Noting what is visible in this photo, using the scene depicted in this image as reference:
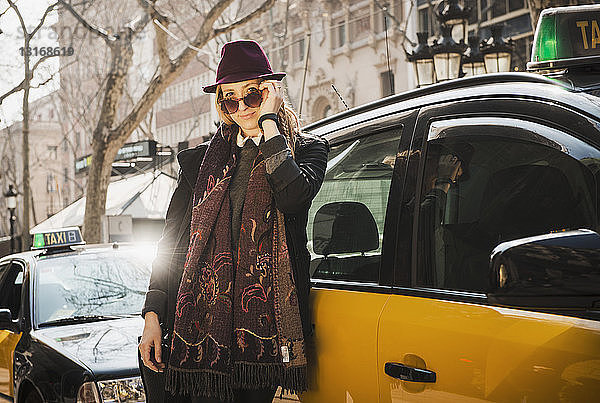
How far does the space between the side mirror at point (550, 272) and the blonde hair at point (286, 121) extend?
114cm

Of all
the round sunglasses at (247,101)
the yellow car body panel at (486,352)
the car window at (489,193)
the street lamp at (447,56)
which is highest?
the street lamp at (447,56)

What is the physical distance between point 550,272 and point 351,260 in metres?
1.09

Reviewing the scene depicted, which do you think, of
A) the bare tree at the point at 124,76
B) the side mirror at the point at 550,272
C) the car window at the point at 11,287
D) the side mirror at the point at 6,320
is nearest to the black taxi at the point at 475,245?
the side mirror at the point at 550,272

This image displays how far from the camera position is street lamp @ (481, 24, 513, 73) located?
11.2 metres

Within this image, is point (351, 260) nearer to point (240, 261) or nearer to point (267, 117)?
point (240, 261)

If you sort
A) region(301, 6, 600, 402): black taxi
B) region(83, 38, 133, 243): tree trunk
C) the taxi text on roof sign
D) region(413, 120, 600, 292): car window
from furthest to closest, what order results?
region(83, 38, 133, 243): tree trunk, the taxi text on roof sign, region(413, 120, 600, 292): car window, region(301, 6, 600, 402): black taxi

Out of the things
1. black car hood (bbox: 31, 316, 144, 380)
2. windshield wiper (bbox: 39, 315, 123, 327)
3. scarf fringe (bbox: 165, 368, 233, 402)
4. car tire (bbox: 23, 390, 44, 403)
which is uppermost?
scarf fringe (bbox: 165, 368, 233, 402)

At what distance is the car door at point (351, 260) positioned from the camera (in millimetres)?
2715

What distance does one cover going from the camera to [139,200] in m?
27.1

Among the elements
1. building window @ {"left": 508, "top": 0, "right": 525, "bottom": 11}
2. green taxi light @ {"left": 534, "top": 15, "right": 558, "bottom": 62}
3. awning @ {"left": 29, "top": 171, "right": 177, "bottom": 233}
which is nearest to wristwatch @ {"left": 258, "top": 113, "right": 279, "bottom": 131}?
green taxi light @ {"left": 534, "top": 15, "right": 558, "bottom": 62}

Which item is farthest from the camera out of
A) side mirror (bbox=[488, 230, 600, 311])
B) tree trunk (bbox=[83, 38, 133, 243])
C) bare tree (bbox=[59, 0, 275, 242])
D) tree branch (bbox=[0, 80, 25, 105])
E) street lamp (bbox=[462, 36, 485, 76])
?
tree branch (bbox=[0, 80, 25, 105])

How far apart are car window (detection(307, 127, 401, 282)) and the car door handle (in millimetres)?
319

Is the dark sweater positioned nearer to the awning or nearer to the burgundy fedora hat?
the burgundy fedora hat

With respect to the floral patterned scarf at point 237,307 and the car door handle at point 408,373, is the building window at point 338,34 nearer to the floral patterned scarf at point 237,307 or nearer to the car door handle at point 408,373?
the floral patterned scarf at point 237,307
